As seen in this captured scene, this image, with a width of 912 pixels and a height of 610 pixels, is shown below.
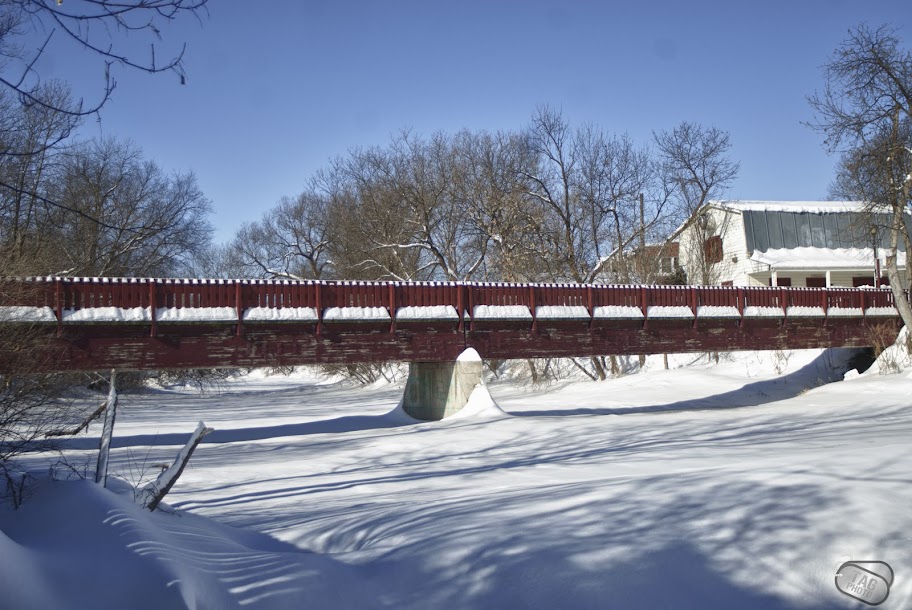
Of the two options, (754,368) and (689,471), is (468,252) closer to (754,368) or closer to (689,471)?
(754,368)

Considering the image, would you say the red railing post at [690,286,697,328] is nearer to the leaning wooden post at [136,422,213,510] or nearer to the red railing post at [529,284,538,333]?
the red railing post at [529,284,538,333]

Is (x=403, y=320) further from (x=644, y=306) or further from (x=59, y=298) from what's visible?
(x=59, y=298)

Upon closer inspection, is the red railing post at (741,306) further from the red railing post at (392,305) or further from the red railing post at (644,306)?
the red railing post at (392,305)

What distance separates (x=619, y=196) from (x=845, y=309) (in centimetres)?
1418

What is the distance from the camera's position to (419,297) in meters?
20.5

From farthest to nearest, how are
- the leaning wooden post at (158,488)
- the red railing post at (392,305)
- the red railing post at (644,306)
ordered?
the red railing post at (644,306)
the red railing post at (392,305)
the leaning wooden post at (158,488)

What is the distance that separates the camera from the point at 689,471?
866cm

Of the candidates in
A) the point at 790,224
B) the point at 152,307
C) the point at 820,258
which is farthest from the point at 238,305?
the point at 790,224

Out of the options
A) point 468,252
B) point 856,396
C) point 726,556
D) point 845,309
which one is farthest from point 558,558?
point 468,252

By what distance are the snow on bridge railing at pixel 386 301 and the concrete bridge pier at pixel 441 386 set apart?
137 centimetres

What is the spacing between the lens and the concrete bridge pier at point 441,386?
20.6 meters

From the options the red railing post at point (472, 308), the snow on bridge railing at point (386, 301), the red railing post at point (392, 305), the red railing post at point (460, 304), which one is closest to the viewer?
the snow on bridge railing at point (386, 301)

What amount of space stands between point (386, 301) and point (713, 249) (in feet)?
88.8

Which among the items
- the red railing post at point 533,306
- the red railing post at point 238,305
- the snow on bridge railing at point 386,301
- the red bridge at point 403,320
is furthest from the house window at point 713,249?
the red railing post at point 238,305
